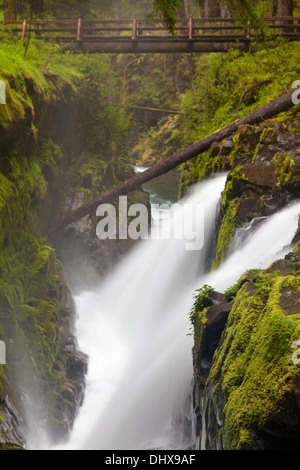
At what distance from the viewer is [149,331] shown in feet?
32.4

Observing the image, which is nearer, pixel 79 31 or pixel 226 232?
pixel 226 232

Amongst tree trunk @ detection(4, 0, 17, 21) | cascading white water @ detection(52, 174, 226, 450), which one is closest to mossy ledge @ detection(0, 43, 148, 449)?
cascading white water @ detection(52, 174, 226, 450)

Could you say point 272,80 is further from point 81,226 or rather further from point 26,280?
point 26,280

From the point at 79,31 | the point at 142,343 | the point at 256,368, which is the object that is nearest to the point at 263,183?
the point at 142,343

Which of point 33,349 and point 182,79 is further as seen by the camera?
point 182,79

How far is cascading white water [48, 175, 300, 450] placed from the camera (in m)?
6.84

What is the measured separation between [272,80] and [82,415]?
1153 cm

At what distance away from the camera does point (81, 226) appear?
12.8 m

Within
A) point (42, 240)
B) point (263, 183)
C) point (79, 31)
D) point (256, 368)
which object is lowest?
Result: point (256, 368)

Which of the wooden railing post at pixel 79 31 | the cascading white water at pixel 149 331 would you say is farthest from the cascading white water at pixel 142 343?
the wooden railing post at pixel 79 31

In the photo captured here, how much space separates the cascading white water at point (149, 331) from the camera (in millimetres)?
6840

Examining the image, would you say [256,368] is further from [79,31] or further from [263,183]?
[79,31]

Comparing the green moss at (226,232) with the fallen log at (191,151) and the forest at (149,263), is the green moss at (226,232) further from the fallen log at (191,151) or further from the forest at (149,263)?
the fallen log at (191,151)
